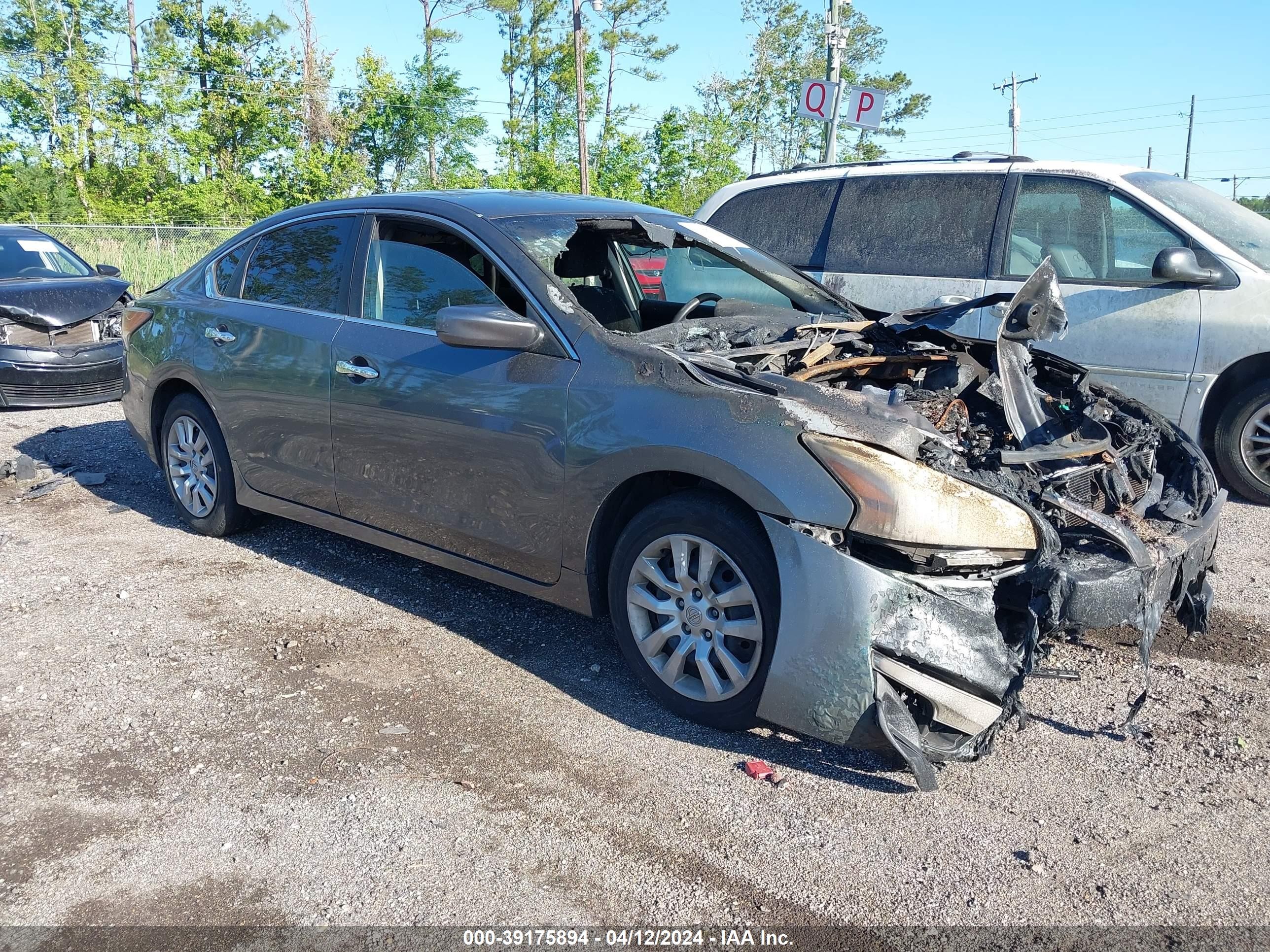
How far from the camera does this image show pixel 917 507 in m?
2.92

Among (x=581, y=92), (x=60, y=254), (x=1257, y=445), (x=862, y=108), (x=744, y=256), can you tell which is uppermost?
(x=581, y=92)

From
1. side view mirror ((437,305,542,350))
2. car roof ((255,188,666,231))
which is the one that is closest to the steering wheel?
car roof ((255,188,666,231))

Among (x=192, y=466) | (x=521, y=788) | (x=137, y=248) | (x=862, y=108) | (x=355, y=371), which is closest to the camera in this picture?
(x=521, y=788)

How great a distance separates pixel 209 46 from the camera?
3312 centimetres

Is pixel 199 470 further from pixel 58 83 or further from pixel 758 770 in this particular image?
pixel 58 83

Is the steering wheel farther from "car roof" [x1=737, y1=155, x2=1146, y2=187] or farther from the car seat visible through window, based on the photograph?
"car roof" [x1=737, y1=155, x2=1146, y2=187]

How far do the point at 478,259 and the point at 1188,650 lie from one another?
10.9ft

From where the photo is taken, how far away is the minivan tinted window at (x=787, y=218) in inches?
285

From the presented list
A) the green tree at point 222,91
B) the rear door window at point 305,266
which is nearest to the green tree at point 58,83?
the green tree at point 222,91

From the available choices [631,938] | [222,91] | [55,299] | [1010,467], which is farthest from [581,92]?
[631,938]

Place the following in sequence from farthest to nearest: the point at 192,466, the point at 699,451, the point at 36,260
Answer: the point at 36,260, the point at 192,466, the point at 699,451

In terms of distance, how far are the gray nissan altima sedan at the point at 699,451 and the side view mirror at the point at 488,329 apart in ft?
0.04

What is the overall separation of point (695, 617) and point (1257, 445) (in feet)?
14.5

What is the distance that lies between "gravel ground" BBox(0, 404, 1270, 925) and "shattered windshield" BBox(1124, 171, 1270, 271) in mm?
2490
